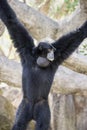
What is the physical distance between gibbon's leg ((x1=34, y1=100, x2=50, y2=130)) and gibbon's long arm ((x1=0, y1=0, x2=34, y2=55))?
0.72 m

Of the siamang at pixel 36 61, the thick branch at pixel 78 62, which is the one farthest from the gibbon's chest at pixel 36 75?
the thick branch at pixel 78 62

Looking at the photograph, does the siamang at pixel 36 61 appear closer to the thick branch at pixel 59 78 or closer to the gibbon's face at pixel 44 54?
the gibbon's face at pixel 44 54

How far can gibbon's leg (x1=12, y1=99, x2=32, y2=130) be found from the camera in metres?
4.72

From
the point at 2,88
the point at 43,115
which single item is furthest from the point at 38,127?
the point at 2,88

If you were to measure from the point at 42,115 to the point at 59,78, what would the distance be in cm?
156

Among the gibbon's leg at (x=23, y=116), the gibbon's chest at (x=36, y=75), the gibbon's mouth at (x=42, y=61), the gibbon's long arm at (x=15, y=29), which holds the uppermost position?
the gibbon's long arm at (x=15, y=29)

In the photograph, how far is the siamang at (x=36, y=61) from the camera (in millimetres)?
4832

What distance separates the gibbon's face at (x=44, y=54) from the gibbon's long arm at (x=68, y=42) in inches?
7.9

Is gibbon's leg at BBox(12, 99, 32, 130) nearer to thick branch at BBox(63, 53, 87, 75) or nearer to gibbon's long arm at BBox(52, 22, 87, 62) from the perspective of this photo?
gibbon's long arm at BBox(52, 22, 87, 62)

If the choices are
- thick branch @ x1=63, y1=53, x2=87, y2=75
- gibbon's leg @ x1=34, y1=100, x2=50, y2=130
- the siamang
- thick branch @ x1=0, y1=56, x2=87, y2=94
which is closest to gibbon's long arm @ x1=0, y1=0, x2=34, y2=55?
the siamang

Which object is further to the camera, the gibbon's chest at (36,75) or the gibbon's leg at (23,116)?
the gibbon's chest at (36,75)

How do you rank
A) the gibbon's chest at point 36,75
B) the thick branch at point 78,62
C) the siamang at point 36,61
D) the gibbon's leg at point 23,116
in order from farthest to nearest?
the thick branch at point 78,62
the gibbon's chest at point 36,75
the siamang at point 36,61
the gibbon's leg at point 23,116

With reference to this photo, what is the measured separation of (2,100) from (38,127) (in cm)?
400

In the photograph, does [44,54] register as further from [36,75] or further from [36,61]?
[36,75]
